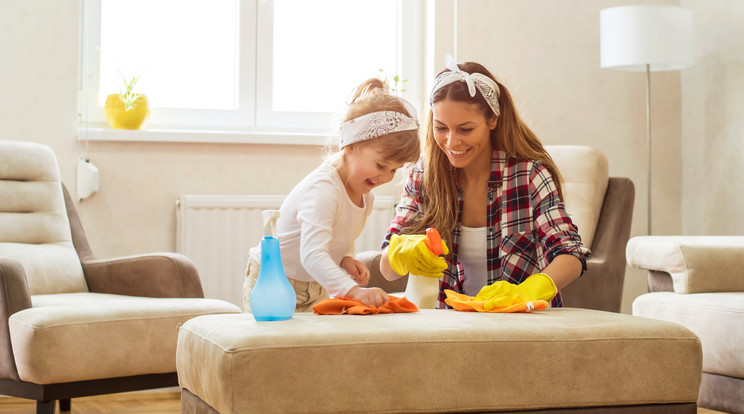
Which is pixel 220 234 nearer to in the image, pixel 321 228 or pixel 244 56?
pixel 244 56

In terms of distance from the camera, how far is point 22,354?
2.02 meters

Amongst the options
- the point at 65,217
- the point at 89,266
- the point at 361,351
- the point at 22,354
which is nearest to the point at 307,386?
the point at 361,351

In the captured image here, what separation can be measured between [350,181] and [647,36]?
195cm

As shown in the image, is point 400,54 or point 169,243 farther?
point 400,54

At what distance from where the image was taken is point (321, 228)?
1.74 meters

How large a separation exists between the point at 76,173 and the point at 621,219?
211 cm

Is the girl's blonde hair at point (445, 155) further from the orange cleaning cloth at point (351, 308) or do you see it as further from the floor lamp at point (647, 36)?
the floor lamp at point (647, 36)

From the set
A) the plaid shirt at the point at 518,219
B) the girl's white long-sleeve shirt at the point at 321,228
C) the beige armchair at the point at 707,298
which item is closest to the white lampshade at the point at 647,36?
the beige armchair at the point at 707,298

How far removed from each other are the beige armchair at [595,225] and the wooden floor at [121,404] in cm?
49

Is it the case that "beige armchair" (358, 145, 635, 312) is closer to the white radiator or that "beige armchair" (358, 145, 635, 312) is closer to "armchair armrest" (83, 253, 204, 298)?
"armchair armrest" (83, 253, 204, 298)

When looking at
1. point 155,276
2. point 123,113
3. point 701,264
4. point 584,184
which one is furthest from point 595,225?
point 123,113

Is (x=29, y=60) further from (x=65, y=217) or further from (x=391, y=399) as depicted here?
(x=391, y=399)

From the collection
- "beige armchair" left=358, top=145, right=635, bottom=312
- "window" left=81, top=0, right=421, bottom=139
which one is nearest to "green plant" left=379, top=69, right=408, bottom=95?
"window" left=81, top=0, right=421, bottom=139

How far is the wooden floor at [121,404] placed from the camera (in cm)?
260
